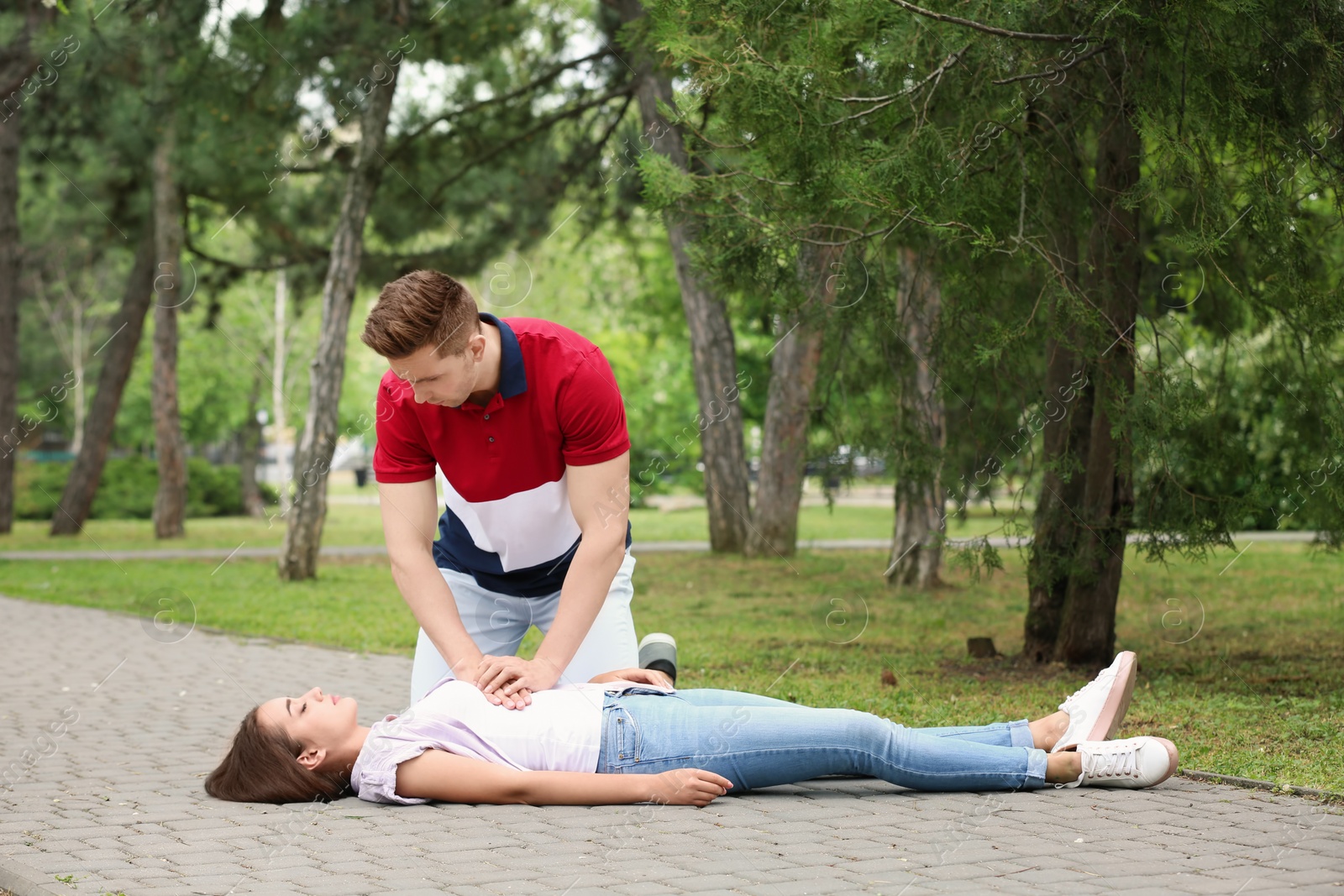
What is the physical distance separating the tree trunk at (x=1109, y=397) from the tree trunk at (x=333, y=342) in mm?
8744

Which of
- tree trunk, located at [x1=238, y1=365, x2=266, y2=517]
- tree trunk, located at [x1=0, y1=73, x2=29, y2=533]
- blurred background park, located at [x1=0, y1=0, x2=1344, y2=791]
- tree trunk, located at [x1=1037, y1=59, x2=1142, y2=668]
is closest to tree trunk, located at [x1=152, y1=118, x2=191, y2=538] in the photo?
blurred background park, located at [x1=0, y1=0, x2=1344, y2=791]

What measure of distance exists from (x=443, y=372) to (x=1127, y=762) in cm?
272

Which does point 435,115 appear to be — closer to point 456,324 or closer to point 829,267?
point 829,267

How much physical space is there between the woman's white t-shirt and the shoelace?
171 centimetres

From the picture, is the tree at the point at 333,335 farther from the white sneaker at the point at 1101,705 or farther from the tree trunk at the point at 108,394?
the white sneaker at the point at 1101,705

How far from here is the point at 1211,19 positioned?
19.4ft

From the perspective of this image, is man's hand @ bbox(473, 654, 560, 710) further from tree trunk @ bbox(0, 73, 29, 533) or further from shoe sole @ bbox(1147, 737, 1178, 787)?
tree trunk @ bbox(0, 73, 29, 533)

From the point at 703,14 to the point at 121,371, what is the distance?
1959 cm

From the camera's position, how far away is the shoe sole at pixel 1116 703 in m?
4.73

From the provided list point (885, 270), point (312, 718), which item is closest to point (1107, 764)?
point (312, 718)

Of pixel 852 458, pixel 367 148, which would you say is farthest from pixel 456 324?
pixel 367 148

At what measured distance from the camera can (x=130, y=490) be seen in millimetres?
31906

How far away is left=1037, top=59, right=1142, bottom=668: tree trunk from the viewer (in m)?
6.92

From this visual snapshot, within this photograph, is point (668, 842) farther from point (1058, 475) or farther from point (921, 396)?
point (921, 396)
